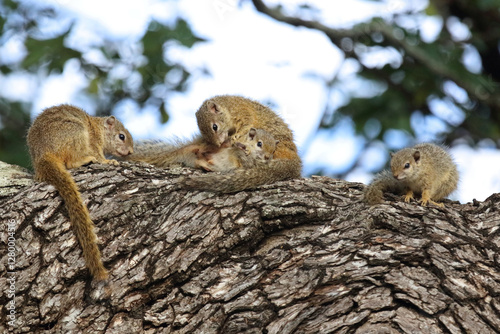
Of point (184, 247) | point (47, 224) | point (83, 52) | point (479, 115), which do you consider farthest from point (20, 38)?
point (479, 115)

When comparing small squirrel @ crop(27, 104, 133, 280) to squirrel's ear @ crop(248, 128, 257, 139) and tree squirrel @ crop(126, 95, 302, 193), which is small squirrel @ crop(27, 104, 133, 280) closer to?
tree squirrel @ crop(126, 95, 302, 193)

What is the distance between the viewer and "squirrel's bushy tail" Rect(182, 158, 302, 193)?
4.98m

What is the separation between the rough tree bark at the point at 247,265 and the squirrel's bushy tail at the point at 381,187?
11 cm

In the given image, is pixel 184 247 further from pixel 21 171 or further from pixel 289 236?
pixel 21 171

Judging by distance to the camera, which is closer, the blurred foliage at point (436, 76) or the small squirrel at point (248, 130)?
the small squirrel at point (248, 130)

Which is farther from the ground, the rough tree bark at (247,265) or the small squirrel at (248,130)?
the small squirrel at (248,130)

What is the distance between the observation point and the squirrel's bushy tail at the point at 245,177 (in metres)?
4.98

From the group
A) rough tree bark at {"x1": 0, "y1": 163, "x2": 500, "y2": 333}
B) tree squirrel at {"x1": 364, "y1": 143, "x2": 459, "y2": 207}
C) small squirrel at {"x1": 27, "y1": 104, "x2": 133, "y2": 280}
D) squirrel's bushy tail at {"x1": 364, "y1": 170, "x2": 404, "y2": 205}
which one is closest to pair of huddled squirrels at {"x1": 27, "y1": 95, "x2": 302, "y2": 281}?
small squirrel at {"x1": 27, "y1": 104, "x2": 133, "y2": 280}

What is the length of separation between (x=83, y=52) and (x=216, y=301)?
5.01 metres

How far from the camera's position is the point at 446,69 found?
27.7ft

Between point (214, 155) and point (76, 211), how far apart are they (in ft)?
7.40

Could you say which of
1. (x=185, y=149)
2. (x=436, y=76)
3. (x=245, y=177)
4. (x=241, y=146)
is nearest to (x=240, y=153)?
(x=241, y=146)

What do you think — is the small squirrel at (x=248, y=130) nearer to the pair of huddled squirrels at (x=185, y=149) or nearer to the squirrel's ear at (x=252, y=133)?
the pair of huddled squirrels at (x=185, y=149)

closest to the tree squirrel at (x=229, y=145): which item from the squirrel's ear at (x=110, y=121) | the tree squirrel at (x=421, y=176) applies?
the squirrel's ear at (x=110, y=121)
